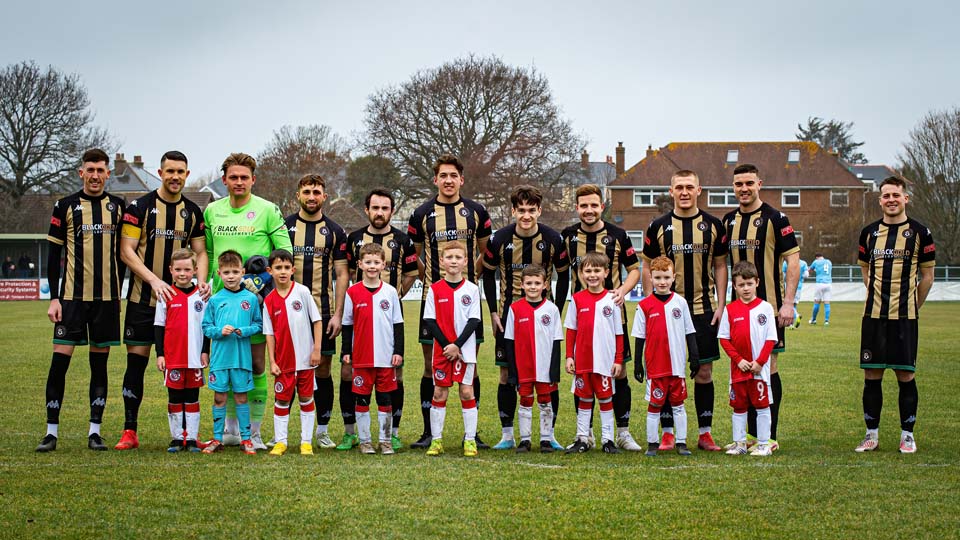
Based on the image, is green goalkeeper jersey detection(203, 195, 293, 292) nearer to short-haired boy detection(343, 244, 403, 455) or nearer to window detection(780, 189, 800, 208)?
short-haired boy detection(343, 244, 403, 455)

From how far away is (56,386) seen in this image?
7.09 metres

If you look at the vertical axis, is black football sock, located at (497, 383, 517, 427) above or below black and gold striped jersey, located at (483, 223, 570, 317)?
below

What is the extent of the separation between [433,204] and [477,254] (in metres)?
0.59

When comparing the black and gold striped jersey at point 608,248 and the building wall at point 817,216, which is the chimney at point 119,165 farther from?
the black and gold striped jersey at point 608,248

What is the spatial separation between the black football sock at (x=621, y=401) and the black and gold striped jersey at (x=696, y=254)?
84 centimetres

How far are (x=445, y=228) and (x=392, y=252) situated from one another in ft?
1.68

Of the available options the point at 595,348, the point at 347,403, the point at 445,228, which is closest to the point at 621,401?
the point at 595,348

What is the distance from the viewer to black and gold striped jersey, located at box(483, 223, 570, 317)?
7.28 meters

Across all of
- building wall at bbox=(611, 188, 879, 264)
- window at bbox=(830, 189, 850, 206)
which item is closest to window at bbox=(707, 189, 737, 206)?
building wall at bbox=(611, 188, 879, 264)

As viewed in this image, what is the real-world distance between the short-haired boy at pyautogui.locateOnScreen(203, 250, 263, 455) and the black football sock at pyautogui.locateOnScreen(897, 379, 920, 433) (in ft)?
17.1

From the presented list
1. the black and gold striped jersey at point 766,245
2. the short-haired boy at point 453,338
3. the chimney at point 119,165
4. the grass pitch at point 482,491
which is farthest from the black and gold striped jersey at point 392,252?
the chimney at point 119,165

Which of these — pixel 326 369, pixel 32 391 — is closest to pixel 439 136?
pixel 32 391

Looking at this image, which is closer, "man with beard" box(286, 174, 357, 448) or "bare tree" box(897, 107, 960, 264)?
"man with beard" box(286, 174, 357, 448)

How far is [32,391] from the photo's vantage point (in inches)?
416
